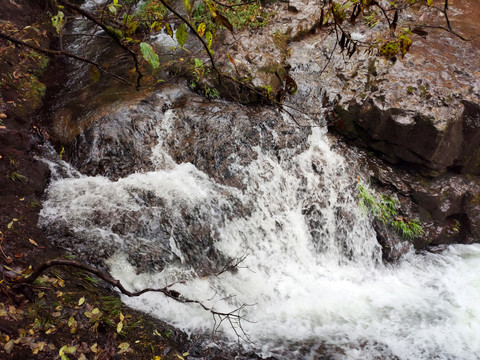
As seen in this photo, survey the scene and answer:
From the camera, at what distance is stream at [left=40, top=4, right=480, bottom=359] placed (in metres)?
4.27

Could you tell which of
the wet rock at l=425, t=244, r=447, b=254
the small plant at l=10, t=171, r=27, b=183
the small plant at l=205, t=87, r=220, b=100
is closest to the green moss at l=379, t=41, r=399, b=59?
the small plant at l=205, t=87, r=220, b=100

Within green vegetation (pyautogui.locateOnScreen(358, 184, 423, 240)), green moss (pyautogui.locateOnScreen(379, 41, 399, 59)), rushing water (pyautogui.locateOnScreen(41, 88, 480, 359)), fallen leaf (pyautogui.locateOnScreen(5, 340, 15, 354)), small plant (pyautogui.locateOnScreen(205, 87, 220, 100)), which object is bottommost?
rushing water (pyautogui.locateOnScreen(41, 88, 480, 359))

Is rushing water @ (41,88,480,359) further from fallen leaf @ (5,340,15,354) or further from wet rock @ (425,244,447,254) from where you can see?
fallen leaf @ (5,340,15,354)

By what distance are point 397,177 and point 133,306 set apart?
5028mm

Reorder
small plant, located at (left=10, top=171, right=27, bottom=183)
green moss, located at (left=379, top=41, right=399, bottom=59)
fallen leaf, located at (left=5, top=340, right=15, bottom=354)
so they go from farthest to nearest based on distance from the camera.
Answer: small plant, located at (left=10, top=171, right=27, bottom=183), fallen leaf, located at (left=5, top=340, right=15, bottom=354), green moss, located at (left=379, top=41, right=399, bottom=59)

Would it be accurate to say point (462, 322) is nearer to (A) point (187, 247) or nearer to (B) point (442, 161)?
(B) point (442, 161)

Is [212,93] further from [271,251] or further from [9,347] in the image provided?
[9,347]

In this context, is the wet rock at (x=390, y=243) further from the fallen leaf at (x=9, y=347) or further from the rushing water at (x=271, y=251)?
the fallen leaf at (x=9, y=347)

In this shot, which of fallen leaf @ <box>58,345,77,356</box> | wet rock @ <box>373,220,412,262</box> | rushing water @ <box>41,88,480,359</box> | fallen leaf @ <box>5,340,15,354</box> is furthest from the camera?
wet rock @ <box>373,220,412,262</box>

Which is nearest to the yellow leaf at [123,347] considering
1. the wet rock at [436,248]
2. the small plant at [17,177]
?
the small plant at [17,177]

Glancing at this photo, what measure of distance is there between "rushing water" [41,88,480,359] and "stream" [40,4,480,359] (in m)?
0.02

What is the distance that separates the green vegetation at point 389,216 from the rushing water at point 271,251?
0.76 feet

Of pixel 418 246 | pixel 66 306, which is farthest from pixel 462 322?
pixel 66 306

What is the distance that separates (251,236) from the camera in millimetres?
5043
